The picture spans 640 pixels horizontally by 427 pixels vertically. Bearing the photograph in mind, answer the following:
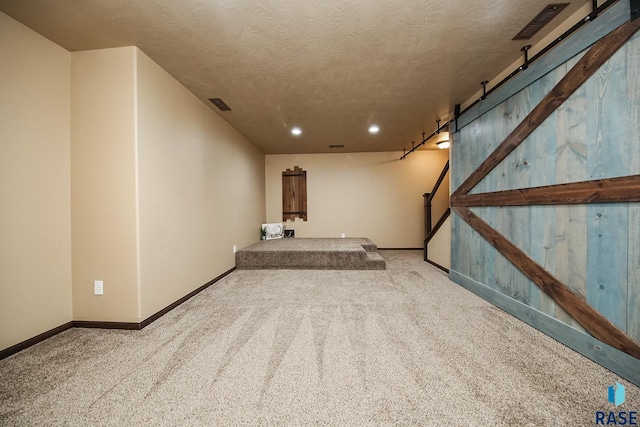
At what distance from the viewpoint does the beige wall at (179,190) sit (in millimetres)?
2127

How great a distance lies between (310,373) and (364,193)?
4.84 m

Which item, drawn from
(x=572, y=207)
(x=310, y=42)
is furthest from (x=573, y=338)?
(x=310, y=42)

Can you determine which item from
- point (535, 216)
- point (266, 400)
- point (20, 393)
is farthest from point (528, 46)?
point (20, 393)

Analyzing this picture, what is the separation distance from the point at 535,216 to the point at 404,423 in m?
2.02

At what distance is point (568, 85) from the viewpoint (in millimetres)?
1728

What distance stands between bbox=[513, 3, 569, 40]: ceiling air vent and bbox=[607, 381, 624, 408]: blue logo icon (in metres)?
2.47

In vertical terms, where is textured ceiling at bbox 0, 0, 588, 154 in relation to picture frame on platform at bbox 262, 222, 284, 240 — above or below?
above

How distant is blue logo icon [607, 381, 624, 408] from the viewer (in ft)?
3.89

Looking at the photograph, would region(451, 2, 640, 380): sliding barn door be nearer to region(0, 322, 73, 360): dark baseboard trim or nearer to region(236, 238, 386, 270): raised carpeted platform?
region(236, 238, 386, 270): raised carpeted platform

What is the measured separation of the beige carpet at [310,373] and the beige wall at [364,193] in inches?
140

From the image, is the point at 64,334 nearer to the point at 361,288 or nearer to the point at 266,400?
the point at 266,400

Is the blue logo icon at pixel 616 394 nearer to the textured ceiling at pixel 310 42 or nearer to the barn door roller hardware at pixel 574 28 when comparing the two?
the barn door roller hardware at pixel 574 28

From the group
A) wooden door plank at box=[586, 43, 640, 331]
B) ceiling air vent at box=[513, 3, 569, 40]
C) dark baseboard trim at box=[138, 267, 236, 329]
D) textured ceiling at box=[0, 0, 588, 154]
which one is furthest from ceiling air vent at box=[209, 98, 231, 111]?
wooden door plank at box=[586, 43, 640, 331]

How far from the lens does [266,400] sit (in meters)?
1.23
